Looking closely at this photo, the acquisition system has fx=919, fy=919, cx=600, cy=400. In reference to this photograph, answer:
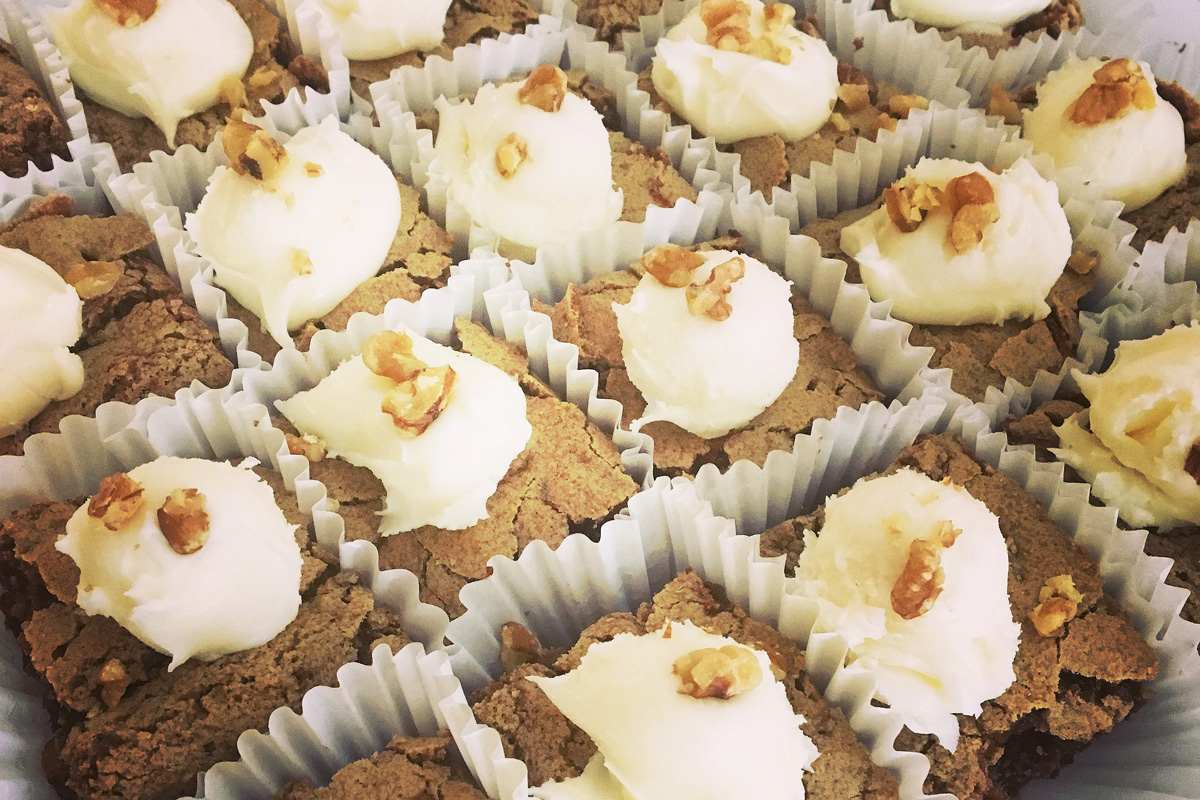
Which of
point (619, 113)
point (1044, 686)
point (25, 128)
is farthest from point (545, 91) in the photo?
point (1044, 686)

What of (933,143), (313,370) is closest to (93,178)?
(313,370)

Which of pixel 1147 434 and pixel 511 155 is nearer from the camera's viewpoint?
pixel 1147 434

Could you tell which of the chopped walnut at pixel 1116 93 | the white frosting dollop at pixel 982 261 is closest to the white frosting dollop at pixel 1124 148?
the chopped walnut at pixel 1116 93

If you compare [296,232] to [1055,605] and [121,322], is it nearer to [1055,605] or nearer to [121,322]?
[121,322]

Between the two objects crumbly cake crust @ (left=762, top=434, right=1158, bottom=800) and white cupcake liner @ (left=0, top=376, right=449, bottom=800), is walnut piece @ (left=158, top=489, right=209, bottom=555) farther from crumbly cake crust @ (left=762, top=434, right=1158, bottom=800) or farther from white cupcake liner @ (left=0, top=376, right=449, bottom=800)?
crumbly cake crust @ (left=762, top=434, right=1158, bottom=800)

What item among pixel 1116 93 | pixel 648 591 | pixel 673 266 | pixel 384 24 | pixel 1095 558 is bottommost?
pixel 648 591

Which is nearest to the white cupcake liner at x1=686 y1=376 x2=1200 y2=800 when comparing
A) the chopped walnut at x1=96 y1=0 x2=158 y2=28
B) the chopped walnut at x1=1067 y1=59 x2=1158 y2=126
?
the chopped walnut at x1=1067 y1=59 x2=1158 y2=126
